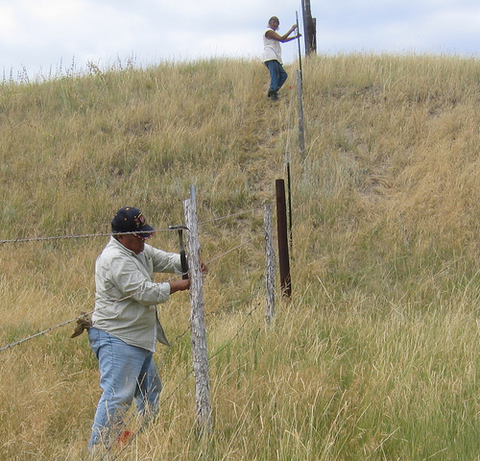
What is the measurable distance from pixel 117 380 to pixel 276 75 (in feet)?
29.7

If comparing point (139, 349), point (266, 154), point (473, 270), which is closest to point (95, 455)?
point (139, 349)

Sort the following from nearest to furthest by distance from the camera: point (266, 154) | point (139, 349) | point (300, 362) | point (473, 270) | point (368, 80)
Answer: point (139, 349) → point (300, 362) → point (473, 270) → point (266, 154) → point (368, 80)

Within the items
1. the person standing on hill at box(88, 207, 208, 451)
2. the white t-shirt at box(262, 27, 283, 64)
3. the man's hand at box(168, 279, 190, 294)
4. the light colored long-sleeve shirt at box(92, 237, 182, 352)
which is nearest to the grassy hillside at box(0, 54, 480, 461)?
the person standing on hill at box(88, 207, 208, 451)

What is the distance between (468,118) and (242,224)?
4.74 metres

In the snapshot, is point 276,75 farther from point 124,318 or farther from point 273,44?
point 124,318

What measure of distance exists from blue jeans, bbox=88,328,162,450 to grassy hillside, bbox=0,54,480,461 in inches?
7.0

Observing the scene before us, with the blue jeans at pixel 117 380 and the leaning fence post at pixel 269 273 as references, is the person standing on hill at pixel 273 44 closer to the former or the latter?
the leaning fence post at pixel 269 273

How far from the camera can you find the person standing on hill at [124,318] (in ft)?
12.3

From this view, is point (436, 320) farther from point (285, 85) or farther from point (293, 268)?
point (285, 85)

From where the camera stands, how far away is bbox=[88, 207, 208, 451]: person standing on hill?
3746mm

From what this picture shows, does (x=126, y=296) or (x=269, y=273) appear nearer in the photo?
(x=126, y=296)

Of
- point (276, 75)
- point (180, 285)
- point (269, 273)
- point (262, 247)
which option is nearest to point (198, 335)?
point (180, 285)

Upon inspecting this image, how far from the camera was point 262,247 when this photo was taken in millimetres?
8508

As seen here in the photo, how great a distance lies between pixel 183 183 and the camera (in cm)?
972
